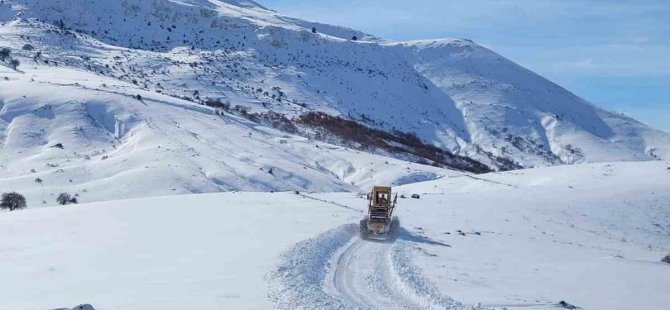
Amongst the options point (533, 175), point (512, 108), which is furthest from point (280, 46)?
point (533, 175)

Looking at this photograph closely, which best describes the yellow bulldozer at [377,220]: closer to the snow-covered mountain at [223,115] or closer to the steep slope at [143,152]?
the steep slope at [143,152]

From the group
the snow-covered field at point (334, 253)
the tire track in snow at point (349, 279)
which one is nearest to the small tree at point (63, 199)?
the snow-covered field at point (334, 253)

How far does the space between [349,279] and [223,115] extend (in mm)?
77928

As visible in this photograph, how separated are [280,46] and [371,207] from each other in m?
164

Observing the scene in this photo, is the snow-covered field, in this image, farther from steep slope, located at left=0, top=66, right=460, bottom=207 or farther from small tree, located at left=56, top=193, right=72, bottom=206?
steep slope, located at left=0, top=66, right=460, bottom=207

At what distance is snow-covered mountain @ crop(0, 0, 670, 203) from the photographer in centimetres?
6694

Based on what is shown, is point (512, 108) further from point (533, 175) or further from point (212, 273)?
point (212, 273)

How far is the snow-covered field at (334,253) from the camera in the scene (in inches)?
663

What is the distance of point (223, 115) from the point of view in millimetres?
95688

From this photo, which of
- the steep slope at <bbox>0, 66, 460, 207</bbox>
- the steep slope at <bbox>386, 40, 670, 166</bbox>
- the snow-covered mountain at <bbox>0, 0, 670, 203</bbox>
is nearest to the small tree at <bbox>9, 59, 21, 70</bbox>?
the snow-covered mountain at <bbox>0, 0, 670, 203</bbox>

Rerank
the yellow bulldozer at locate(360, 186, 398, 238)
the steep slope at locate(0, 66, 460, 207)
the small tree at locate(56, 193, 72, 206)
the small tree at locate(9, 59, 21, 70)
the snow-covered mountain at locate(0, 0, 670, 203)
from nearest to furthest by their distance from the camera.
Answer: the yellow bulldozer at locate(360, 186, 398, 238)
the small tree at locate(56, 193, 72, 206)
the steep slope at locate(0, 66, 460, 207)
the snow-covered mountain at locate(0, 0, 670, 203)
the small tree at locate(9, 59, 21, 70)

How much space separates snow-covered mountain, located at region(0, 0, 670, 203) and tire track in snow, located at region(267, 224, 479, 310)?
111 ft

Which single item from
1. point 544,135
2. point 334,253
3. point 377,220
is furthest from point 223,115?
point 544,135

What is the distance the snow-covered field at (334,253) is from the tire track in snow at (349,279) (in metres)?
0.06
